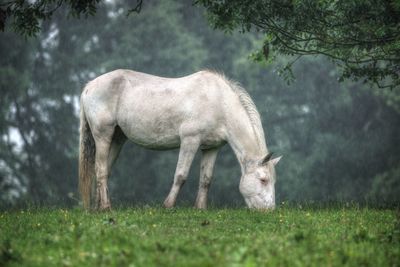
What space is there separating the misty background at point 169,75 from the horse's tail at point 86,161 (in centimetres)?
1632

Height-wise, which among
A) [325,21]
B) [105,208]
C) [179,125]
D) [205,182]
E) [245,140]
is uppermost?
[325,21]

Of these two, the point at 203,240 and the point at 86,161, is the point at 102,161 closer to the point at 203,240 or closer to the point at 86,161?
the point at 86,161

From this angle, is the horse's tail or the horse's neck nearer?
the horse's neck

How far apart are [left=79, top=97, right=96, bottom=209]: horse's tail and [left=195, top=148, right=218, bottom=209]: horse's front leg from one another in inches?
80.2

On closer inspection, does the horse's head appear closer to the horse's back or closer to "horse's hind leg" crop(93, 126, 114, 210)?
the horse's back

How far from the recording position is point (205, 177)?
13.0m

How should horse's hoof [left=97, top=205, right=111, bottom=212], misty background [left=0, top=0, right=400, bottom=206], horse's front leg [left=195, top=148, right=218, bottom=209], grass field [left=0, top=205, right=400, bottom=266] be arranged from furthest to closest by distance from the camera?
misty background [left=0, top=0, right=400, bottom=206] < horse's front leg [left=195, top=148, right=218, bottom=209] < horse's hoof [left=97, top=205, right=111, bottom=212] < grass field [left=0, top=205, right=400, bottom=266]

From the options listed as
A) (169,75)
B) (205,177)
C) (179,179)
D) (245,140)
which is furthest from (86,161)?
(169,75)

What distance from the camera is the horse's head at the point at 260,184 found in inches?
485

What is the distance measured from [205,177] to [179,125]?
107 cm

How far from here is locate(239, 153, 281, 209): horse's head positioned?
12312 mm

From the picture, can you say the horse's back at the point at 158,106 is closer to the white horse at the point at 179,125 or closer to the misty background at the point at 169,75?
the white horse at the point at 179,125

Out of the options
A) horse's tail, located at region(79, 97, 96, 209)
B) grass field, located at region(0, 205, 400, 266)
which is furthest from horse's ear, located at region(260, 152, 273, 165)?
horse's tail, located at region(79, 97, 96, 209)

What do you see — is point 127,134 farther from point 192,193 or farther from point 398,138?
A: point 398,138
